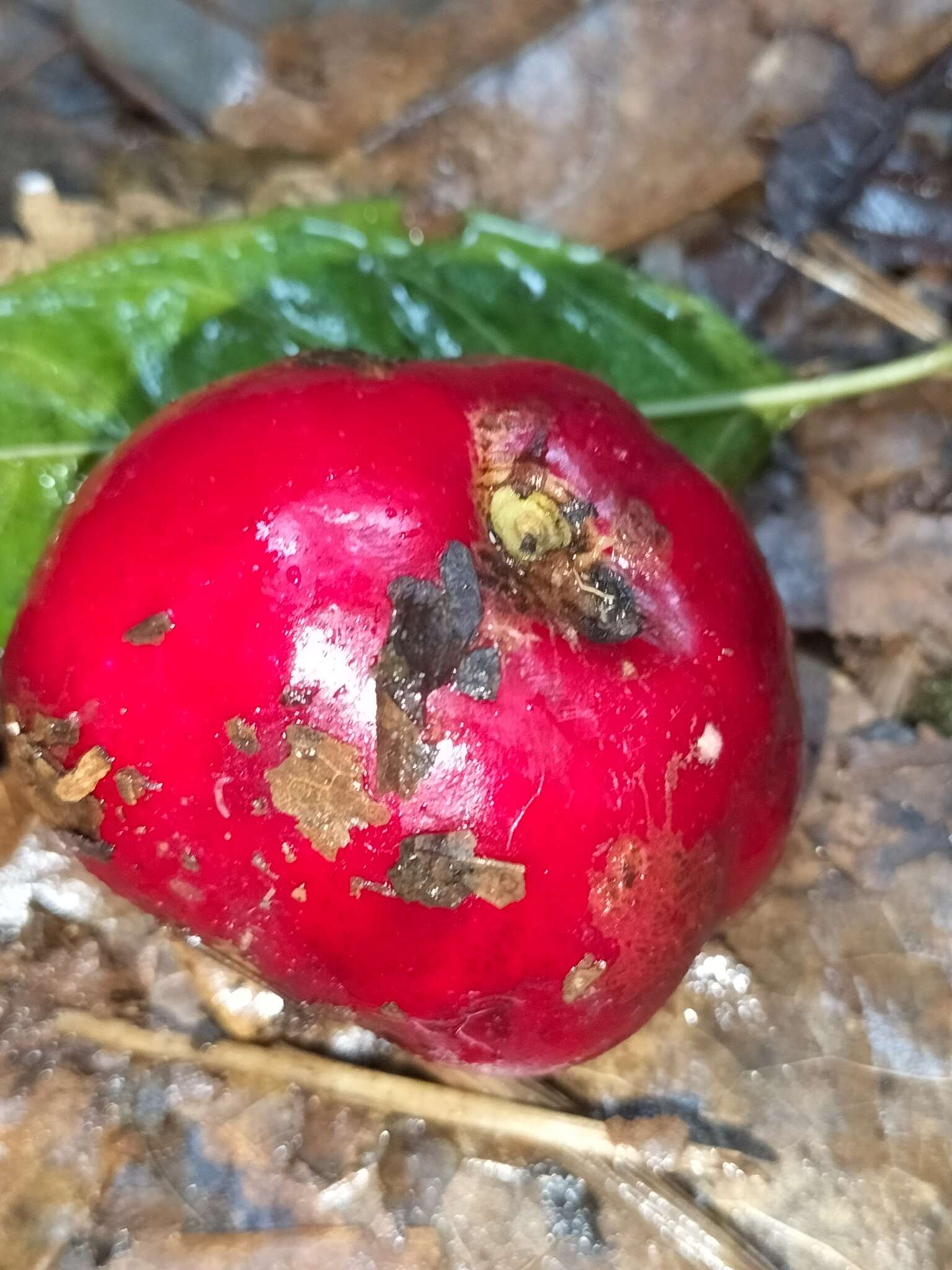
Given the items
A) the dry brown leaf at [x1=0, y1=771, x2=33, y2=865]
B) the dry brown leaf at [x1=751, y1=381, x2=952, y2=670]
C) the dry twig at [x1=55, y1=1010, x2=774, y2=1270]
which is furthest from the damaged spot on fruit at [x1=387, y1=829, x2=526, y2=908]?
the dry brown leaf at [x1=751, y1=381, x2=952, y2=670]

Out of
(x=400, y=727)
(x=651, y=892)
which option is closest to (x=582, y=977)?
(x=651, y=892)

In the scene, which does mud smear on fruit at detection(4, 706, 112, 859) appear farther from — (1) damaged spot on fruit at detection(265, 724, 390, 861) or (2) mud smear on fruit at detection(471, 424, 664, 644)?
(2) mud smear on fruit at detection(471, 424, 664, 644)

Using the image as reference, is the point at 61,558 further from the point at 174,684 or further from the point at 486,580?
the point at 486,580


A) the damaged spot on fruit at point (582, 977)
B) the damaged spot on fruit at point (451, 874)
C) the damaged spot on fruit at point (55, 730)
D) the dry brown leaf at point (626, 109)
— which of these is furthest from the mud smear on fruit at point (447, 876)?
the dry brown leaf at point (626, 109)

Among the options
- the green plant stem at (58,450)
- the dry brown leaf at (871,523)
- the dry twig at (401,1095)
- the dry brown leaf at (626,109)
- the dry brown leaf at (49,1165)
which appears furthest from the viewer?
the dry brown leaf at (626,109)

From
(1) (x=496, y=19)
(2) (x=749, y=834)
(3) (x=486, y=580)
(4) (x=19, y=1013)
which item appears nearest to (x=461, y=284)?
(1) (x=496, y=19)

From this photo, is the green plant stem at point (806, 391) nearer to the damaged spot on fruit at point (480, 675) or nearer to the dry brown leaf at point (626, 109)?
the dry brown leaf at point (626, 109)
